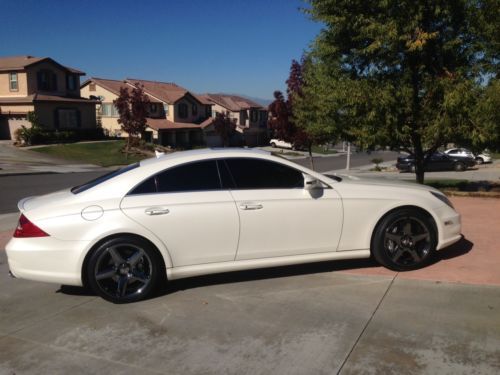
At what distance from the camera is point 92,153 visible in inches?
1494

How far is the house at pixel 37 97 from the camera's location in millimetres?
38938

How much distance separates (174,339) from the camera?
385cm

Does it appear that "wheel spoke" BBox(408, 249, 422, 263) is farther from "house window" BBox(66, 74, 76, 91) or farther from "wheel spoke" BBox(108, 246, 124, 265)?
"house window" BBox(66, 74, 76, 91)

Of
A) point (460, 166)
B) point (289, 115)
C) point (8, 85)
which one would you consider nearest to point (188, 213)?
point (289, 115)

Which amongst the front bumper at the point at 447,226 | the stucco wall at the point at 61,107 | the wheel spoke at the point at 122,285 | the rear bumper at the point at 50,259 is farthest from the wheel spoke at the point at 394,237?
the stucco wall at the point at 61,107

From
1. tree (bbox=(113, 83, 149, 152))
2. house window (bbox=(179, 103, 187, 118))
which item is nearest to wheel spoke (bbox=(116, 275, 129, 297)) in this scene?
tree (bbox=(113, 83, 149, 152))

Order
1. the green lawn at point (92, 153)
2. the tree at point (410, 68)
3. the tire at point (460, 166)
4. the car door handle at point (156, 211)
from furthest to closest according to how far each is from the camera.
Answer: the tire at point (460, 166)
the green lawn at point (92, 153)
the tree at point (410, 68)
the car door handle at point (156, 211)

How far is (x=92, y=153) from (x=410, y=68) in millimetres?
30991

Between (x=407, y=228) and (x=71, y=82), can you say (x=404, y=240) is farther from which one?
(x=71, y=82)

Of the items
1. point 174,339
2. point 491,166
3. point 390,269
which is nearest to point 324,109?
point 390,269

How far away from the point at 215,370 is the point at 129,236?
170cm

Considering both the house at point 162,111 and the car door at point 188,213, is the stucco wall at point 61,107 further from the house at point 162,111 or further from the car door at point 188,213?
the car door at point 188,213

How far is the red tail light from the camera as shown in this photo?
455cm

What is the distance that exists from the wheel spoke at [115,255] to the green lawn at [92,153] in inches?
1192
